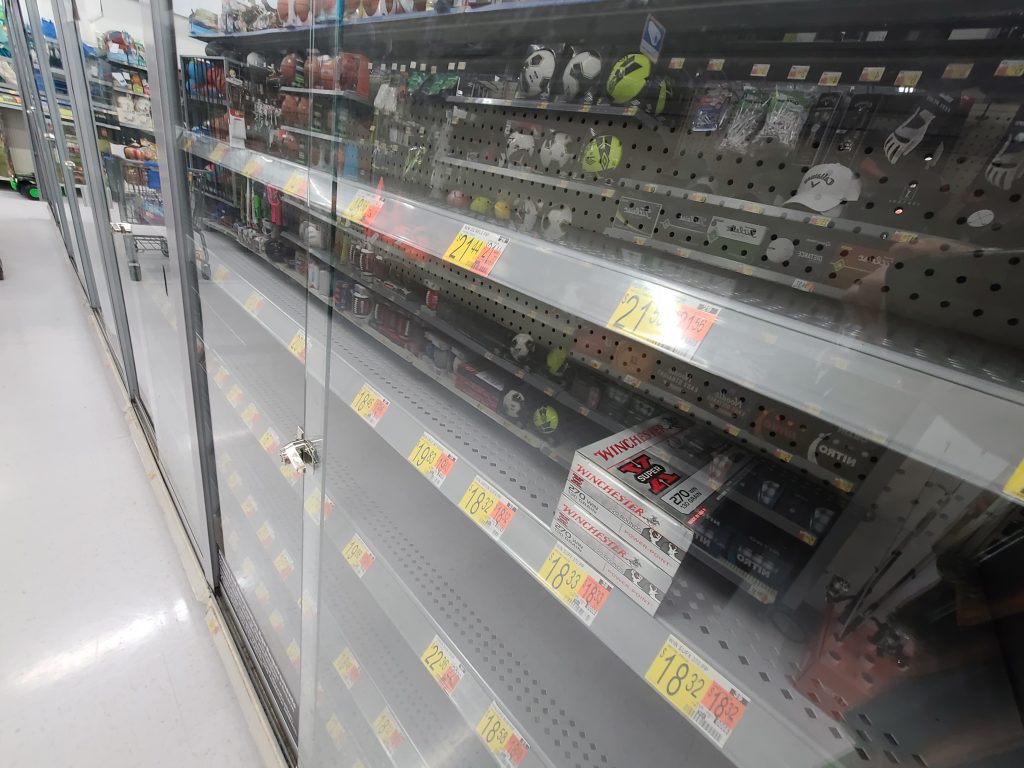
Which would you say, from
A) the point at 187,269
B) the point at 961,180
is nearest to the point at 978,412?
the point at 961,180

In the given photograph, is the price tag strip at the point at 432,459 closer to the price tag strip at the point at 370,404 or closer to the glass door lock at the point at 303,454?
the price tag strip at the point at 370,404

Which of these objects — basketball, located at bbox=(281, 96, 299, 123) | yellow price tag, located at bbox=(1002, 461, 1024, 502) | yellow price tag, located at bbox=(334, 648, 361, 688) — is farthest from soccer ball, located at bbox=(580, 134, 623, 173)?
yellow price tag, located at bbox=(334, 648, 361, 688)

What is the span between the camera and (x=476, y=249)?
0.55 m

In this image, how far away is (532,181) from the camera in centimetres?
92

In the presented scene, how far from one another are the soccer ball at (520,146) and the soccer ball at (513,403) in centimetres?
48

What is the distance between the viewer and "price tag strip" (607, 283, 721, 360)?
0.39 meters

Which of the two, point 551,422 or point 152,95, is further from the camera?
point 152,95

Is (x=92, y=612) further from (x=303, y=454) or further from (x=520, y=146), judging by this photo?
(x=520, y=146)

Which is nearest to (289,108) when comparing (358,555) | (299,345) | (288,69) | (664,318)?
(288,69)

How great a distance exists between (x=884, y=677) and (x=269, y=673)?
1521 mm

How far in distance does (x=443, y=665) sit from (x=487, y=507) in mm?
321

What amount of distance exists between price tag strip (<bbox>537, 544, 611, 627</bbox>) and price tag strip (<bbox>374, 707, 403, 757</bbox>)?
0.66 m

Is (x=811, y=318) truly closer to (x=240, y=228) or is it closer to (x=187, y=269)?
(x=187, y=269)

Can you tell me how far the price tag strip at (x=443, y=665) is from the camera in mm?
728
